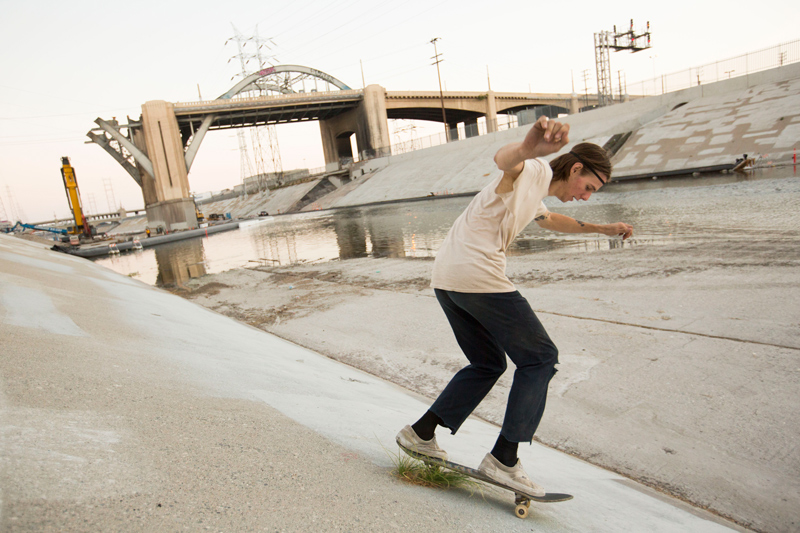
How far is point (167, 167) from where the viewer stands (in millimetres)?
47188

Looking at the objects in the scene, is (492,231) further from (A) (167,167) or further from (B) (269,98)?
(B) (269,98)

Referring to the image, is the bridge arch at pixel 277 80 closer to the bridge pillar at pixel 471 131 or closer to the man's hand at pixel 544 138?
the bridge pillar at pixel 471 131

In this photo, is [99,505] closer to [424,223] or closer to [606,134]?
[424,223]

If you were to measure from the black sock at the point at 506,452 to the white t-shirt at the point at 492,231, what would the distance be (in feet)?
2.36

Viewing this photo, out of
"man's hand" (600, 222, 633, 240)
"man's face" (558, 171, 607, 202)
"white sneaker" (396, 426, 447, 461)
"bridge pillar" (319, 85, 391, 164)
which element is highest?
"bridge pillar" (319, 85, 391, 164)

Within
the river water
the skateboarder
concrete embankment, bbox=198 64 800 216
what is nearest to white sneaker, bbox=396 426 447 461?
the skateboarder

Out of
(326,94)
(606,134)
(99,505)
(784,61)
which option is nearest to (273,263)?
(99,505)

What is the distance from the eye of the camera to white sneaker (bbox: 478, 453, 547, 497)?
215 cm

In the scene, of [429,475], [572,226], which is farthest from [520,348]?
[572,226]

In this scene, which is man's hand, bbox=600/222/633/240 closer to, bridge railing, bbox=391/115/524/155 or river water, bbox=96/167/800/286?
river water, bbox=96/167/800/286

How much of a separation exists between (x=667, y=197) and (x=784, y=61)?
2327 cm

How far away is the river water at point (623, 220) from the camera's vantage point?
955 cm

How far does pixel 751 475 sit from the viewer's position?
8.64ft

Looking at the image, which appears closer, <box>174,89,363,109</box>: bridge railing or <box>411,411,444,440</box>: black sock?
<box>411,411,444,440</box>: black sock
